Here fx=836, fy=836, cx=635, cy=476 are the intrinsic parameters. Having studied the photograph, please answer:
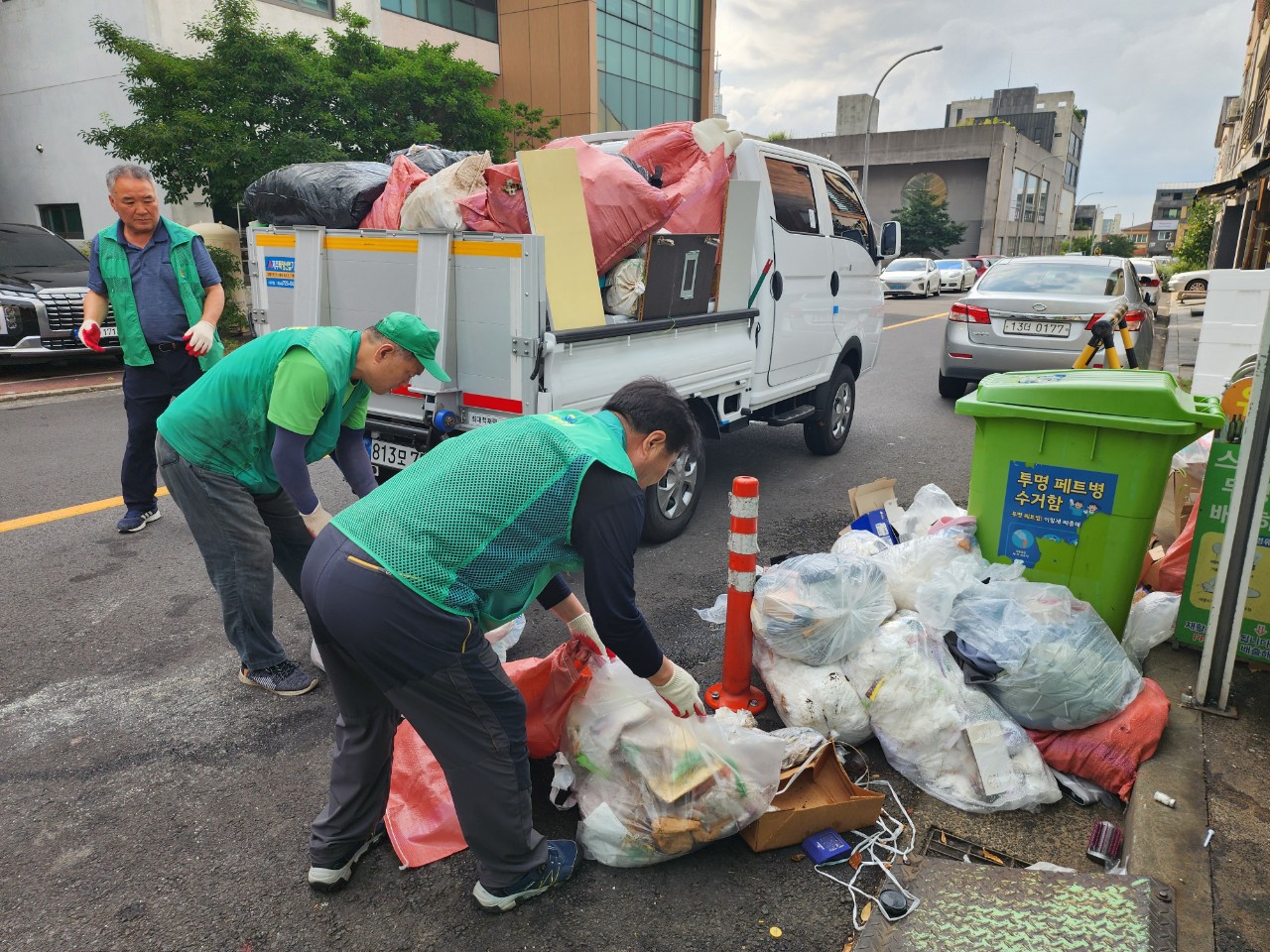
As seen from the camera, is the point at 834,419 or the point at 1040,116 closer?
the point at 834,419

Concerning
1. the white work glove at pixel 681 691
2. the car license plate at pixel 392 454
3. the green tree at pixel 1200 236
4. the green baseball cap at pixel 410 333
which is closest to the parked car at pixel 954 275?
the green tree at pixel 1200 236

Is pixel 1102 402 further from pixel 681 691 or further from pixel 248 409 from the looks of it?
pixel 248 409

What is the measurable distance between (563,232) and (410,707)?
276 cm

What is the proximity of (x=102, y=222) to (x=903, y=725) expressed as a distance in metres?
20.3

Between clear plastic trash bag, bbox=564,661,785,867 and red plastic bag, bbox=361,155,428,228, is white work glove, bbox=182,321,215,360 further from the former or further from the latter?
clear plastic trash bag, bbox=564,661,785,867

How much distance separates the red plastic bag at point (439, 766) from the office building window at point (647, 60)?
2751 centimetres

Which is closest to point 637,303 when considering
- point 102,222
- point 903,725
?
point 903,725

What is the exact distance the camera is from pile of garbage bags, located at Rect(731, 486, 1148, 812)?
9.05 feet

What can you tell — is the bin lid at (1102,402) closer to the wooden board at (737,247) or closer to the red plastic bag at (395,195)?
the wooden board at (737,247)

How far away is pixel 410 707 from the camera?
6.61 ft

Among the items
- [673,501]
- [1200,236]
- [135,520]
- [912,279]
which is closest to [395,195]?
[673,501]

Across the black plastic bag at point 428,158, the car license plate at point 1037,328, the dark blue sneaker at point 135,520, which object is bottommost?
the dark blue sneaker at point 135,520

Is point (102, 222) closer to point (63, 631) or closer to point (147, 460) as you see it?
point (147, 460)

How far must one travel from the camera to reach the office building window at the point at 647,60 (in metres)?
27.8
